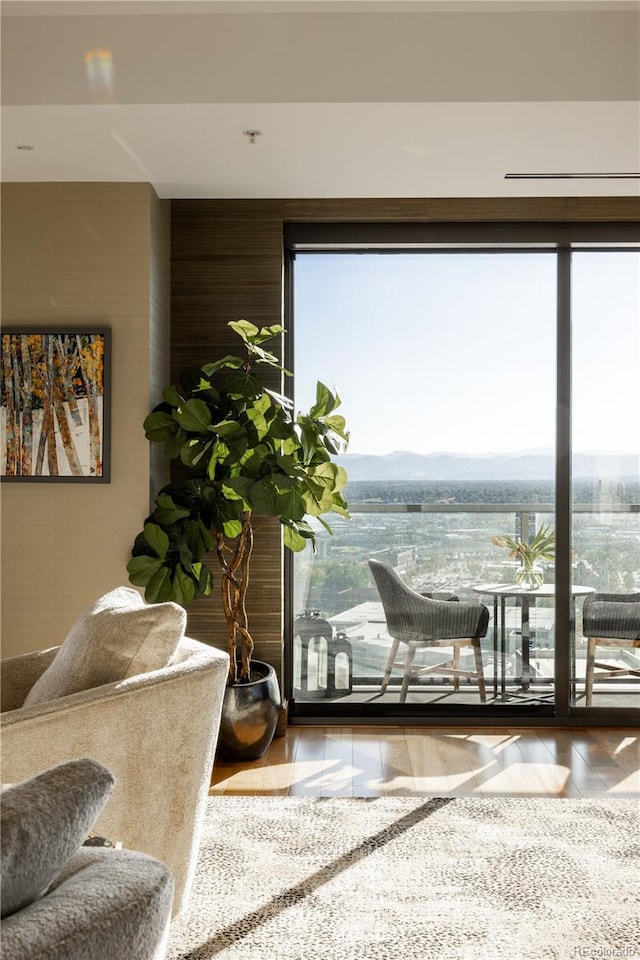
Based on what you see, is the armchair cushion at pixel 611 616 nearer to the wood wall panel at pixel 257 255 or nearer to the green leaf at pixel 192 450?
the wood wall panel at pixel 257 255

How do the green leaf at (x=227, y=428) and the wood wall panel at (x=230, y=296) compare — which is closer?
the green leaf at (x=227, y=428)

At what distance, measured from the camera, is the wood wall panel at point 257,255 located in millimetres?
4023

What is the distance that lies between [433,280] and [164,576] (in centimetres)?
204

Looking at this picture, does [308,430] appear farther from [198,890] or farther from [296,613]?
[198,890]

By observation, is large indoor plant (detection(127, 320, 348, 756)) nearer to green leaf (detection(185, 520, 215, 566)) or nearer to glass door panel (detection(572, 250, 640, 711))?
green leaf (detection(185, 520, 215, 566))

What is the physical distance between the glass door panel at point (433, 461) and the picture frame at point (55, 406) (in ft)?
3.45

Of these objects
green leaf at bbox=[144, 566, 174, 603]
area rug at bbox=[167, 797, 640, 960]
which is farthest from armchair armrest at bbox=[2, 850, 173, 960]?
green leaf at bbox=[144, 566, 174, 603]

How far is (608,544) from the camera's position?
4.18m

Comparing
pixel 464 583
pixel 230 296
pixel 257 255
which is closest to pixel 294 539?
pixel 464 583

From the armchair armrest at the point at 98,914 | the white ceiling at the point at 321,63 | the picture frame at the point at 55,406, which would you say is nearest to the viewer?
the armchair armrest at the point at 98,914

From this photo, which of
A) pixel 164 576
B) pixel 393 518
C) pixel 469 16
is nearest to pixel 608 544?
pixel 393 518

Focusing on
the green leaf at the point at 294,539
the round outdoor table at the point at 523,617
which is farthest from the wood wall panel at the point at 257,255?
the round outdoor table at the point at 523,617

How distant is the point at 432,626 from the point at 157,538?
61.3 inches

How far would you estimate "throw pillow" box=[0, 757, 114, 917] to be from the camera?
0.99m
